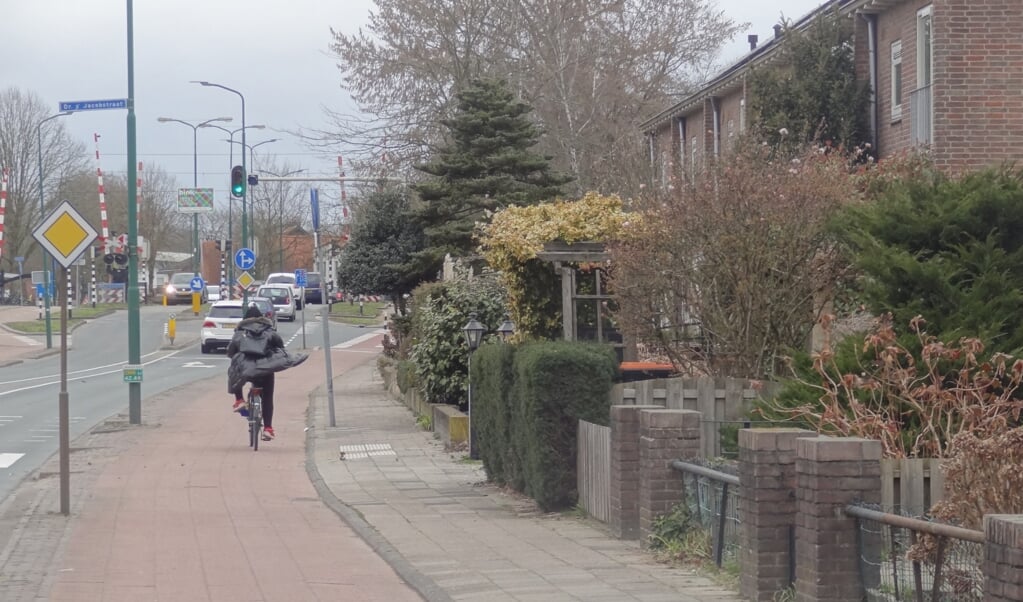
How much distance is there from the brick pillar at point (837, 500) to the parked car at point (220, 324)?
128ft

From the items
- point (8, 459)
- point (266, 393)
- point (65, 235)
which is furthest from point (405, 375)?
point (65, 235)

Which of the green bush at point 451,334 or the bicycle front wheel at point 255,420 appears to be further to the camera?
the green bush at point 451,334

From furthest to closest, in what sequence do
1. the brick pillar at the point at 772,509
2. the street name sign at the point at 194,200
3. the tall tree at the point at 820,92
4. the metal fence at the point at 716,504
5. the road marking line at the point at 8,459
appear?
the street name sign at the point at 194,200 → the tall tree at the point at 820,92 → the road marking line at the point at 8,459 → the metal fence at the point at 716,504 → the brick pillar at the point at 772,509

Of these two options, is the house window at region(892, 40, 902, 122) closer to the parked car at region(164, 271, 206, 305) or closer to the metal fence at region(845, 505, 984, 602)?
the metal fence at region(845, 505, 984, 602)

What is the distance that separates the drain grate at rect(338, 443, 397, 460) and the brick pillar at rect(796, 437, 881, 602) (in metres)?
11.2

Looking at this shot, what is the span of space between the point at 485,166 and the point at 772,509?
57.1 feet

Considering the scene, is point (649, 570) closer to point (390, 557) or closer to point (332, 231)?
point (390, 557)

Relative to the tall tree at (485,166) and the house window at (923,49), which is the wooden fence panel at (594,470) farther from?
the tall tree at (485,166)

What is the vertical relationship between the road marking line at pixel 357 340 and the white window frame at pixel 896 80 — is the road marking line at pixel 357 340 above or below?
below

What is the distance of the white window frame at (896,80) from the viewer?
21.5 metres

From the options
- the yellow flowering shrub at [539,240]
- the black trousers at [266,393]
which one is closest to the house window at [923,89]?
the yellow flowering shrub at [539,240]

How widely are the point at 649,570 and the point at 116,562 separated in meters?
3.99

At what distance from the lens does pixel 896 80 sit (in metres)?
21.6

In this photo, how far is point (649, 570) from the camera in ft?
29.8
